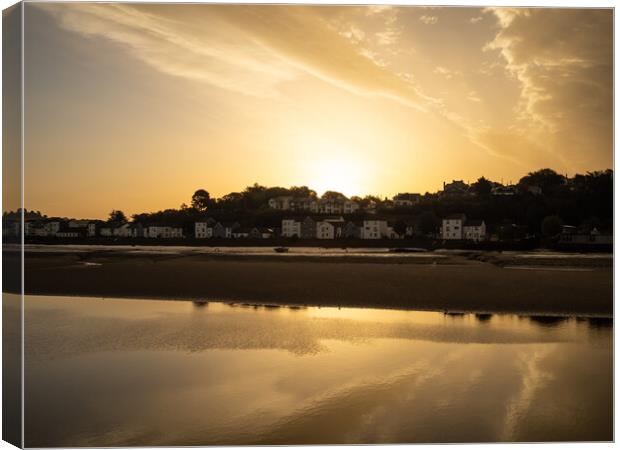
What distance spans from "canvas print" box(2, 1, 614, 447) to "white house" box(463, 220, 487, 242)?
0.11 meters

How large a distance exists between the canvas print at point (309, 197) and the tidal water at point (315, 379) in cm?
4

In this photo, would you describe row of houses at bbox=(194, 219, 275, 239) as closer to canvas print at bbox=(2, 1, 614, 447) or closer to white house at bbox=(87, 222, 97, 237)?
canvas print at bbox=(2, 1, 614, 447)

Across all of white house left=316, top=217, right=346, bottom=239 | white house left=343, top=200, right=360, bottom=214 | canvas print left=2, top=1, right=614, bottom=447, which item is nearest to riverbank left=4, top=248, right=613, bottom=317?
canvas print left=2, top=1, right=614, bottom=447

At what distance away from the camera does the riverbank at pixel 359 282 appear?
13.5 metres

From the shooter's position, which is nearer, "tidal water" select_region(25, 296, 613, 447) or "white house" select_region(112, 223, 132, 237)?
"tidal water" select_region(25, 296, 613, 447)

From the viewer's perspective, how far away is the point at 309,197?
37.8 feet

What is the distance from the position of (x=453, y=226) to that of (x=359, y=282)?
529 centimetres

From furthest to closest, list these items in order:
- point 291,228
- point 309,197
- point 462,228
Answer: point 291,228
point 462,228
point 309,197

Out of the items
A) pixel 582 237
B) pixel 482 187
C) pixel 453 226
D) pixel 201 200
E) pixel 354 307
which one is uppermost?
pixel 482 187

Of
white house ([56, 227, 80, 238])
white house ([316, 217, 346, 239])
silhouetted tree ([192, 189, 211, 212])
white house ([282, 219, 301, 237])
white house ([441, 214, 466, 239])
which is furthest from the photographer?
white house ([316, 217, 346, 239])

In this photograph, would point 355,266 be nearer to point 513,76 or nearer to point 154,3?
point 513,76

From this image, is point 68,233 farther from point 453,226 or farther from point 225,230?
point 453,226

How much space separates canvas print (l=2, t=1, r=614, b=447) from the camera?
702cm

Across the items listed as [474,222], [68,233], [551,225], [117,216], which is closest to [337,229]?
[474,222]
